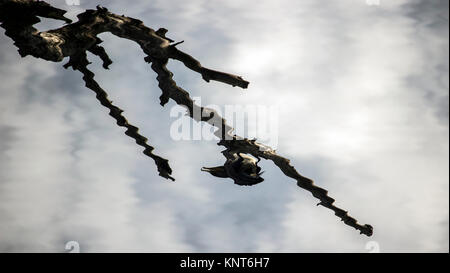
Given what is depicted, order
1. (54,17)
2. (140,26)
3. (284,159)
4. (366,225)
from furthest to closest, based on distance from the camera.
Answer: (366,225) < (284,159) < (140,26) < (54,17)

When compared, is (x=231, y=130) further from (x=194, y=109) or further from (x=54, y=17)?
(x=54, y=17)

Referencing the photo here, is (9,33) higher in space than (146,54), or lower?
lower

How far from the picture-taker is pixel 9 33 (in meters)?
6.50

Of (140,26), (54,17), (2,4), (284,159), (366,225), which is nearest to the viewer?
(2,4)

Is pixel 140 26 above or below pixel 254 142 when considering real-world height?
above

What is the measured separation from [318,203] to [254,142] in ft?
5.74

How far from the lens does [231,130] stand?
26.3 feet

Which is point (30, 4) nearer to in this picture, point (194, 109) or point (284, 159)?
point (194, 109)

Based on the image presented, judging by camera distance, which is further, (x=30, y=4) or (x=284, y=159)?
(x=284, y=159)

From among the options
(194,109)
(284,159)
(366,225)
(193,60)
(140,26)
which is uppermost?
(140,26)

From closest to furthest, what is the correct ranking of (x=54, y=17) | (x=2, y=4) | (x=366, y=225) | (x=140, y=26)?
1. (x=2, y=4)
2. (x=54, y=17)
3. (x=140, y=26)
4. (x=366, y=225)

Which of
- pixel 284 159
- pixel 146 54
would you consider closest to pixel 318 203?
pixel 284 159

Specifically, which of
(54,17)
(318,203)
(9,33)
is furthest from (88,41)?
(318,203)

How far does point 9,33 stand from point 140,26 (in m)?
1.96
